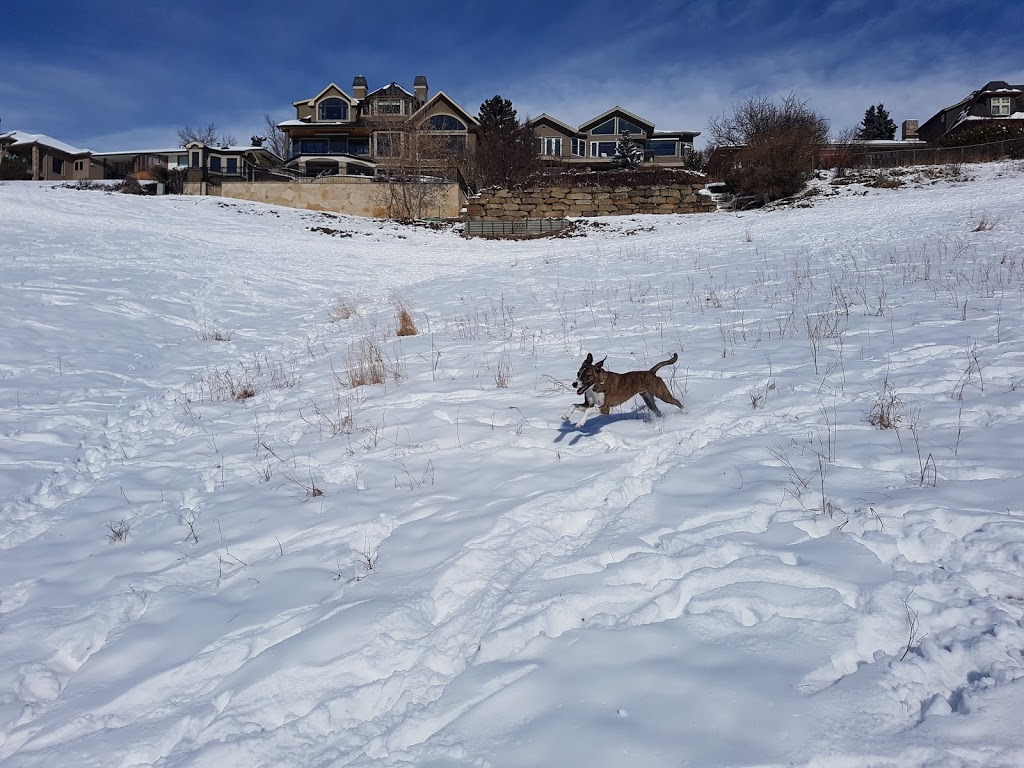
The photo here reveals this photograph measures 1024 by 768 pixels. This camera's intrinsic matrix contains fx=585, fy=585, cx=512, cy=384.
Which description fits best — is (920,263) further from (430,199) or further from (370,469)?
(430,199)

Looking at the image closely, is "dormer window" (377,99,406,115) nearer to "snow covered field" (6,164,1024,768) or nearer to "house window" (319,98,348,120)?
"house window" (319,98,348,120)

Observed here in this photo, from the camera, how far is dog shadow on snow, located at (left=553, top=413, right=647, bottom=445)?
4.81 m

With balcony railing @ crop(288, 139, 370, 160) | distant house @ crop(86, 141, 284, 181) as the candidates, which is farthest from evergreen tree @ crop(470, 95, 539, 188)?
distant house @ crop(86, 141, 284, 181)

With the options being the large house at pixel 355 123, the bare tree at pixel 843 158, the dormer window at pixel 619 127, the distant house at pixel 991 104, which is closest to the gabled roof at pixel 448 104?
the large house at pixel 355 123

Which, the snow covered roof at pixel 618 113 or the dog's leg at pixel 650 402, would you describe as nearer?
the dog's leg at pixel 650 402

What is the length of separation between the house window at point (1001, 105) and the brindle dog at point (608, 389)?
72.8m

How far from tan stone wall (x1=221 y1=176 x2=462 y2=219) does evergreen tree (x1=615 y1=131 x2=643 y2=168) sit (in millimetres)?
18854

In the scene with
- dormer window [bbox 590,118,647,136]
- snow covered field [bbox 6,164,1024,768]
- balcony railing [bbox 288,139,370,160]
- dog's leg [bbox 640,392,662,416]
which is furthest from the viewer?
dormer window [bbox 590,118,647,136]

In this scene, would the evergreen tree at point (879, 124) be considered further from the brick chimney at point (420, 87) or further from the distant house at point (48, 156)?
the distant house at point (48, 156)

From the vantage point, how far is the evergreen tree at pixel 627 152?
1877 inches

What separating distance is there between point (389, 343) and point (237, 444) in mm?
3770

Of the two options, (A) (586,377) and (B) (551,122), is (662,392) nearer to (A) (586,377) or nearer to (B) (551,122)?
(A) (586,377)

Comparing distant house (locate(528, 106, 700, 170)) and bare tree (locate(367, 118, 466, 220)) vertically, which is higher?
distant house (locate(528, 106, 700, 170))

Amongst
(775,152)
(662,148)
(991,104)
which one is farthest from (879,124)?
(775,152)
